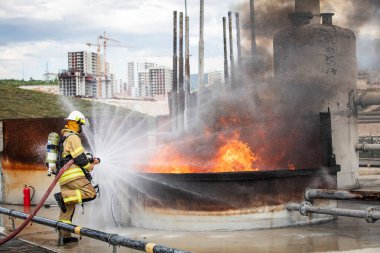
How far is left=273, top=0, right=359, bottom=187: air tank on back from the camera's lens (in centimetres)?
1546

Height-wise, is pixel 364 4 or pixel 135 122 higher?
pixel 364 4

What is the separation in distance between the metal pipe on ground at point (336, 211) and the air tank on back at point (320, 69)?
5139mm

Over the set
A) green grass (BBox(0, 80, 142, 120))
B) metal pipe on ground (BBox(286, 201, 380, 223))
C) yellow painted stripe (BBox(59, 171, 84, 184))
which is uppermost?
green grass (BBox(0, 80, 142, 120))

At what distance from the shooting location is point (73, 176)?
367 inches

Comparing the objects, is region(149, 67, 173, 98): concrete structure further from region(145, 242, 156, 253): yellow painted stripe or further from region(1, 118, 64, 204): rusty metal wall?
region(145, 242, 156, 253): yellow painted stripe

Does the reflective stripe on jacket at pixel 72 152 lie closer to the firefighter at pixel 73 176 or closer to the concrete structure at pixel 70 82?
the firefighter at pixel 73 176

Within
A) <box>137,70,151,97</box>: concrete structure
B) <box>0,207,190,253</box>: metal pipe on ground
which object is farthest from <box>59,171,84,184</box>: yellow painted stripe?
<box>137,70,151,97</box>: concrete structure

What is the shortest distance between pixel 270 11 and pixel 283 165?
22.7 feet

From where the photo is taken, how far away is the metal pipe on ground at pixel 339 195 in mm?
9742

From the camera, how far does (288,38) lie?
15727 mm

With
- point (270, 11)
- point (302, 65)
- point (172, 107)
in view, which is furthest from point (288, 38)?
point (172, 107)

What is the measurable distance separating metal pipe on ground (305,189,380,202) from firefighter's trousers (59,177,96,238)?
4.22 meters

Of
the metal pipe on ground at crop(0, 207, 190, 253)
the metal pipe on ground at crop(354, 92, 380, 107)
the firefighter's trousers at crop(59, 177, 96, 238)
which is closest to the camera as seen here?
the metal pipe on ground at crop(0, 207, 190, 253)

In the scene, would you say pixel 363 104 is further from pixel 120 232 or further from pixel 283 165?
pixel 120 232
